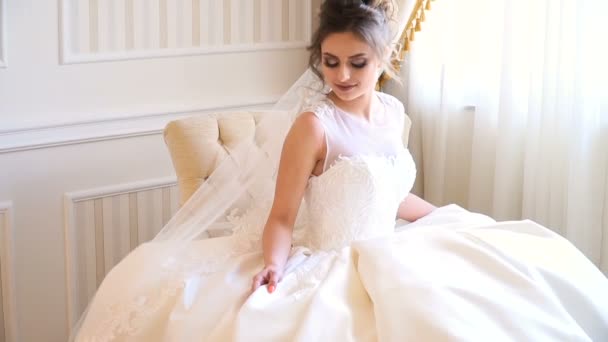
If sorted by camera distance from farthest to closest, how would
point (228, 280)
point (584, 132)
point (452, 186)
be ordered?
1. point (452, 186)
2. point (584, 132)
3. point (228, 280)

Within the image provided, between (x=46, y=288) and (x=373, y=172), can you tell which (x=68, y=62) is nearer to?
(x=46, y=288)

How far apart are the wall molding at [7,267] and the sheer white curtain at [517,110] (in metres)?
1.58

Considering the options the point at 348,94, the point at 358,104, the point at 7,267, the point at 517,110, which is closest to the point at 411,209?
the point at 358,104

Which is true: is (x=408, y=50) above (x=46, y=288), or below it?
above

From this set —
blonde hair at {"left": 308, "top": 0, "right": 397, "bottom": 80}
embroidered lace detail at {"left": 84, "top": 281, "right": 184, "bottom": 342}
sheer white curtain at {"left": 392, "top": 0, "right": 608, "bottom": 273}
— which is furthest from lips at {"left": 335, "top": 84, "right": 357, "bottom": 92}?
sheer white curtain at {"left": 392, "top": 0, "right": 608, "bottom": 273}

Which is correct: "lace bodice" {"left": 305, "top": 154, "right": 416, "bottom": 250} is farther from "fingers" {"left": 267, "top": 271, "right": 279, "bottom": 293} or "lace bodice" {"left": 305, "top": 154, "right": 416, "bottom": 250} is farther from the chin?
"fingers" {"left": 267, "top": 271, "right": 279, "bottom": 293}

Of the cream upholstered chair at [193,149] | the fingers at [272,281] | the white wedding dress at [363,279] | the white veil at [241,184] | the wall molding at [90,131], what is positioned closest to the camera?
the white wedding dress at [363,279]

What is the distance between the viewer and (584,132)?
3154mm

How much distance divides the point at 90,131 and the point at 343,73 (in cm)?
120

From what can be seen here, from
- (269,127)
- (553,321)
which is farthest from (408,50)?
(553,321)

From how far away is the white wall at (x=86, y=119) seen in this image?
10.2ft

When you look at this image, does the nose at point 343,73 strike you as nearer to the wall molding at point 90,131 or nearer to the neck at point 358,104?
the neck at point 358,104

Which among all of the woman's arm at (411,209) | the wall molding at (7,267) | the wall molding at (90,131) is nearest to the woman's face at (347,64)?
the woman's arm at (411,209)

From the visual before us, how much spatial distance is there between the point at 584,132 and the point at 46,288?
73.1 inches
